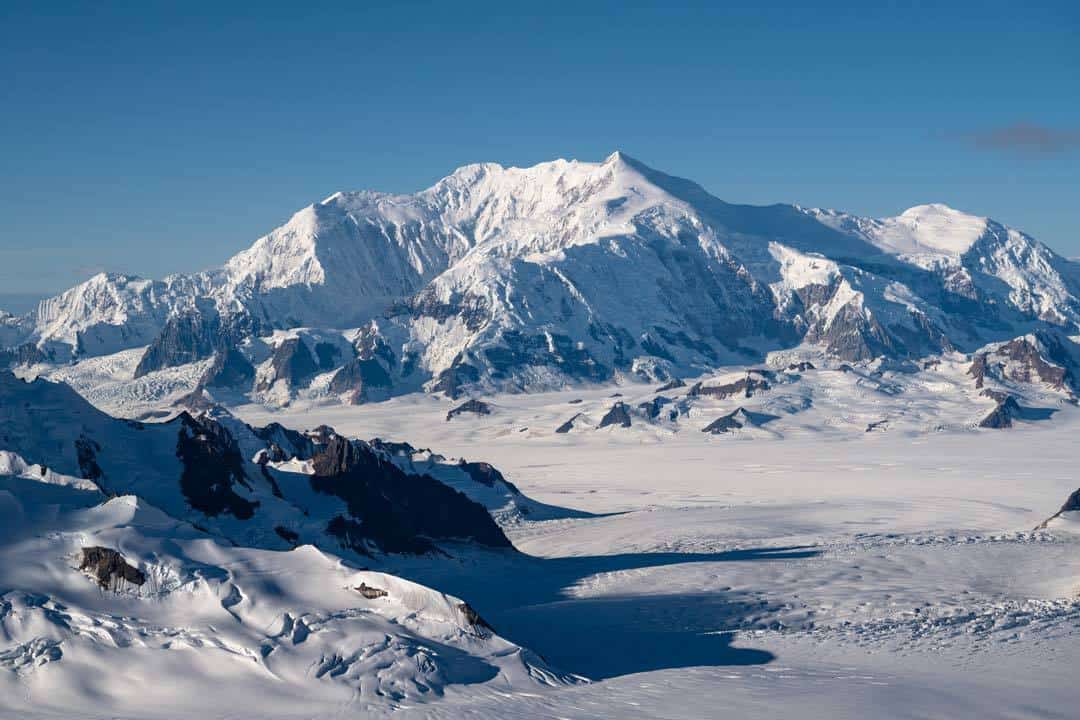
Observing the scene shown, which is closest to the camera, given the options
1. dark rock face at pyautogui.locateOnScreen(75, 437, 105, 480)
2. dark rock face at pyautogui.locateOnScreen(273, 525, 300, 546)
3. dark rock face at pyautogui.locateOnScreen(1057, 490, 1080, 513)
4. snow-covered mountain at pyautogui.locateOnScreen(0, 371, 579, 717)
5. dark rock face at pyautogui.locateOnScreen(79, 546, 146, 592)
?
snow-covered mountain at pyautogui.locateOnScreen(0, 371, 579, 717)

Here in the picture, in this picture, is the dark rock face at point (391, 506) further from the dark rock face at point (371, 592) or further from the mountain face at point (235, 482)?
the dark rock face at point (371, 592)

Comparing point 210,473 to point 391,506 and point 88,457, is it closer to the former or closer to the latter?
point 88,457

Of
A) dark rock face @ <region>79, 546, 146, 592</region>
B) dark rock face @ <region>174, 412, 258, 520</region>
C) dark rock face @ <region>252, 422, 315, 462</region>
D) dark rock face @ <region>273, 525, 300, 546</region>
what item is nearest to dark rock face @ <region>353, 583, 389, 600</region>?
dark rock face @ <region>79, 546, 146, 592</region>

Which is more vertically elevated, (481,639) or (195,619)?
(195,619)

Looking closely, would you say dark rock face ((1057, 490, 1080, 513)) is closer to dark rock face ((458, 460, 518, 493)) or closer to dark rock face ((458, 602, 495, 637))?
dark rock face ((458, 460, 518, 493))

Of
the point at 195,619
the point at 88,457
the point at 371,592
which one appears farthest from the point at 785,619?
the point at 88,457

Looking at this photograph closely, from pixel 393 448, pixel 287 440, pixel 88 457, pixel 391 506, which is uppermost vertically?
pixel 88 457

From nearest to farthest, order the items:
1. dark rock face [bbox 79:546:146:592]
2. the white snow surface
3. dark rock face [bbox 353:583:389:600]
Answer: the white snow surface
dark rock face [bbox 79:546:146:592]
dark rock face [bbox 353:583:389:600]
